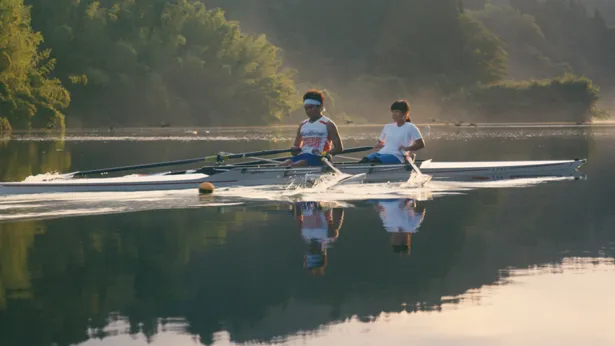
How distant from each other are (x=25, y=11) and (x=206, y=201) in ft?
209

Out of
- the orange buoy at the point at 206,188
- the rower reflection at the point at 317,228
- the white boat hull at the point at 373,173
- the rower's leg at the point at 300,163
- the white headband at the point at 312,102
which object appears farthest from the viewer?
the rower's leg at the point at 300,163

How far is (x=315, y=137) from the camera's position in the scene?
24.4 metres

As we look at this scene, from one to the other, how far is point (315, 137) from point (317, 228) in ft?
24.8

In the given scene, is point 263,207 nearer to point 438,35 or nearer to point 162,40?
point 162,40

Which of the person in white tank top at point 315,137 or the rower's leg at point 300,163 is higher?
the person in white tank top at point 315,137

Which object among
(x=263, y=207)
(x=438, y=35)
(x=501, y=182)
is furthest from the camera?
(x=438, y=35)

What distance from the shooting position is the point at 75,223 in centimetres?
1812

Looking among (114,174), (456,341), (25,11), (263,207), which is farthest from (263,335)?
(25,11)

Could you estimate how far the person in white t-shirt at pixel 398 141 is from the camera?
25.4m

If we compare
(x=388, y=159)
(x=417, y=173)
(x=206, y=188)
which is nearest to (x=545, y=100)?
(x=417, y=173)

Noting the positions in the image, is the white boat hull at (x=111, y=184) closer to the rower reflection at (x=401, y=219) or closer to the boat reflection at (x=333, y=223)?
the boat reflection at (x=333, y=223)

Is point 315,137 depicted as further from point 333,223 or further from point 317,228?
point 317,228

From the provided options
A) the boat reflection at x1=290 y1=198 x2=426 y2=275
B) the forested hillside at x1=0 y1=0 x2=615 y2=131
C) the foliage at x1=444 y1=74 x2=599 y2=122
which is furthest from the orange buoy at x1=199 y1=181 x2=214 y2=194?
the foliage at x1=444 y1=74 x2=599 y2=122

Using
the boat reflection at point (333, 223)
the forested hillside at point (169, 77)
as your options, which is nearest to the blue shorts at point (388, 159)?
the boat reflection at point (333, 223)
